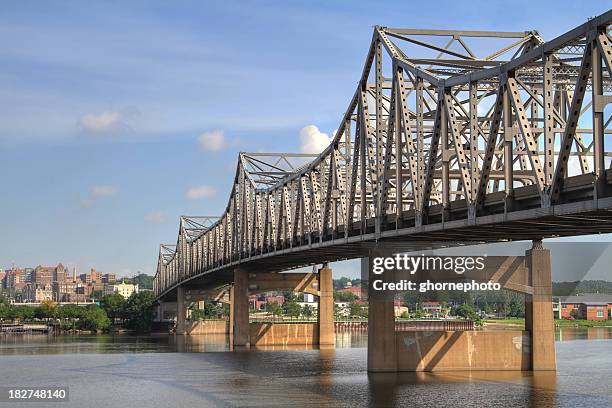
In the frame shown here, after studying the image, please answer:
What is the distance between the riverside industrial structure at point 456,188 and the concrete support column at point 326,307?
1332 mm

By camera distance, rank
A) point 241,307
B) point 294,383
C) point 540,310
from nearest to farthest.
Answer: point 294,383, point 540,310, point 241,307

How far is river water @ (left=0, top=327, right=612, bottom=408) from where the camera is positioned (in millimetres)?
52594

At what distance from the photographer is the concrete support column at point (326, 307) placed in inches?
4513

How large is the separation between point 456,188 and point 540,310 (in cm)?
1067

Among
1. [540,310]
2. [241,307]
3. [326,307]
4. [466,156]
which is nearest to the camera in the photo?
[466,156]

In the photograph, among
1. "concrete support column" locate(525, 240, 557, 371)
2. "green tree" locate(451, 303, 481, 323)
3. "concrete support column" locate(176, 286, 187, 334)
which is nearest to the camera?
"concrete support column" locate(525, 240, 557, 371)

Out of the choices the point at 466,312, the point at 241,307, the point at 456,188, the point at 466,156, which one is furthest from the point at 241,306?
the point at 466,156

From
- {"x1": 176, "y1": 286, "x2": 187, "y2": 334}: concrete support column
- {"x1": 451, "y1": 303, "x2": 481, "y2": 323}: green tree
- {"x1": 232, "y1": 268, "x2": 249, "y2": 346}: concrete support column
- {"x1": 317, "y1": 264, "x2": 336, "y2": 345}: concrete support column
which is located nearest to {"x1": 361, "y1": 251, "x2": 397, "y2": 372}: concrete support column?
{"x1": 232, "y1": 268, "x2": 249, "y2": 346}: concrete support column

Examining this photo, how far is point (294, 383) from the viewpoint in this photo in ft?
208

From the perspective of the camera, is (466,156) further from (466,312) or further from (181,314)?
(181,314)

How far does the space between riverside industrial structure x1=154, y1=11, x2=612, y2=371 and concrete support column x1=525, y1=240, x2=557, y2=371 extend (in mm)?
90

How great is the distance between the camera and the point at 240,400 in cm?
5378

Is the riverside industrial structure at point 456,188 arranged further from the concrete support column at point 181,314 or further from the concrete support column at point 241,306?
the concrete support column at point 181,314

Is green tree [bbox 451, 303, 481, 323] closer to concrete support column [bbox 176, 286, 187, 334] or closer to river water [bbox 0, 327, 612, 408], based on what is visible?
river water [bbox 0, 327, 612, 408]
